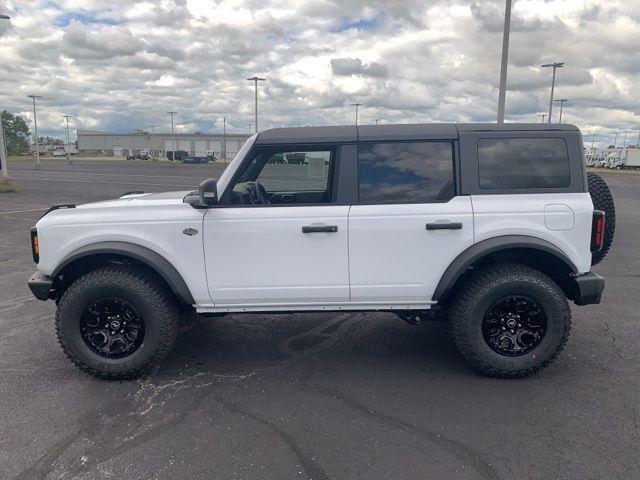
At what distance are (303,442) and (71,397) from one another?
6.00 ft

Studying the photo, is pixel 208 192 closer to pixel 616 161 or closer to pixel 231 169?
pixel 231 169

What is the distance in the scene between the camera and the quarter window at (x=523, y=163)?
3598 mm

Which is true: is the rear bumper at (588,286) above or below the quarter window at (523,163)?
below

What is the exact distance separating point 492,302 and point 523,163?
1.10 metres

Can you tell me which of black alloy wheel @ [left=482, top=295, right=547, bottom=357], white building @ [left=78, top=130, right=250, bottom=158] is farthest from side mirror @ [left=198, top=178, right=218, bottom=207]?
white building @ [left=78, top=130, right=250, bottom=158]

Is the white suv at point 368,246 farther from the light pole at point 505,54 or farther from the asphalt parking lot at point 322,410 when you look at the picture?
the light pole at point 505,54

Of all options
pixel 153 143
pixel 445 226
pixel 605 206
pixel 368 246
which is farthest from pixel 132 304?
pixel 153 143

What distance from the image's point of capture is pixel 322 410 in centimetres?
327

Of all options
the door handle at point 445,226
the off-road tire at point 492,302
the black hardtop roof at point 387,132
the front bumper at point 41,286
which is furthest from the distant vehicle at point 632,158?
the front bumper at point 41,286

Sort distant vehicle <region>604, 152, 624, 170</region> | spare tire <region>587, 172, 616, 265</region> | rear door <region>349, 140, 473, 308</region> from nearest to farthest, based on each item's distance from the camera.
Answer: rear door <region>349, 140, 473, 308</region>, spare tire <region>587, 172, 616, 265</region>, distant vehicle <region>604, 152, 624, 170</region>

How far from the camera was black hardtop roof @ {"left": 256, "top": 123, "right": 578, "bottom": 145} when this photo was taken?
3654 millimetres

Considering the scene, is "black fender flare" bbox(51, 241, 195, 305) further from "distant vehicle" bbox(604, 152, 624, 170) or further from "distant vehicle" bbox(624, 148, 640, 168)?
"distant vehicle" bbox(604, 152, 624, 170)

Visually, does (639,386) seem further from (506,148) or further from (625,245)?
(625,245)

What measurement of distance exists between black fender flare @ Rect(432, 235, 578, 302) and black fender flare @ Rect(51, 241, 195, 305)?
2.03m
